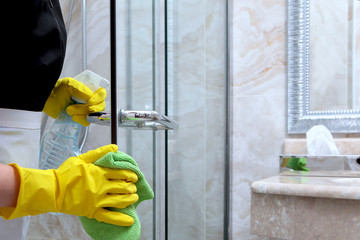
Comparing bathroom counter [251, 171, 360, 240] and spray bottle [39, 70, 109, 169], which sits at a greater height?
spray bottle [39, 70, 109, 169]

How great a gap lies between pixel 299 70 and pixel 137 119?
82 cm

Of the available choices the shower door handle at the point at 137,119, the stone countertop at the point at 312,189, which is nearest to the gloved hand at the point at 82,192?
the shower door handle at the point at 137,119

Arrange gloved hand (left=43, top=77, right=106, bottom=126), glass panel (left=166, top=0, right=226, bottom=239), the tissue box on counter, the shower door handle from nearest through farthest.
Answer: the shower door handle → gloved hand (left=43, top=77, right=106, bottom=126) → glass panel (left=166, top=0, right=226, bottom=239) → the tissue box on counter

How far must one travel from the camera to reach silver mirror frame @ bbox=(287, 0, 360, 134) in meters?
1.25

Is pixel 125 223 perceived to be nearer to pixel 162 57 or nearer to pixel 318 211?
pixel 162 57

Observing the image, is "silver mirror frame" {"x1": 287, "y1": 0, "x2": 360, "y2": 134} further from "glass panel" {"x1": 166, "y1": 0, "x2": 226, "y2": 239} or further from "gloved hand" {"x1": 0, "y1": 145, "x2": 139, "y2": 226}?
"gloved hand" {"x1": 0, "y1": 145, "x2": 139, "y2": 226}

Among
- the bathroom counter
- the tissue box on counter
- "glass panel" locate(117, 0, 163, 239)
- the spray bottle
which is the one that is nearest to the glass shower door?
"glass panel" locate(117, 0, 163, 239)

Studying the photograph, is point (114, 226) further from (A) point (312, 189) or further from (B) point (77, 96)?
(A) point (312, 189)

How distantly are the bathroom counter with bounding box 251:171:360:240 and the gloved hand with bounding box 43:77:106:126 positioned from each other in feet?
1.45

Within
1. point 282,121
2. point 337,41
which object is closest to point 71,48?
point 282,121

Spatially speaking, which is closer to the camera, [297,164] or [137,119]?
[137,119]

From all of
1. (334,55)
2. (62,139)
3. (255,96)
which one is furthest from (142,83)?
(334,55)

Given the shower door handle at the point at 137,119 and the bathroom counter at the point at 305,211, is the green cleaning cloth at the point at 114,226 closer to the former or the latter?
the shower door handle at the point at 137,119

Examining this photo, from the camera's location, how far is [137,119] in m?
0.64
